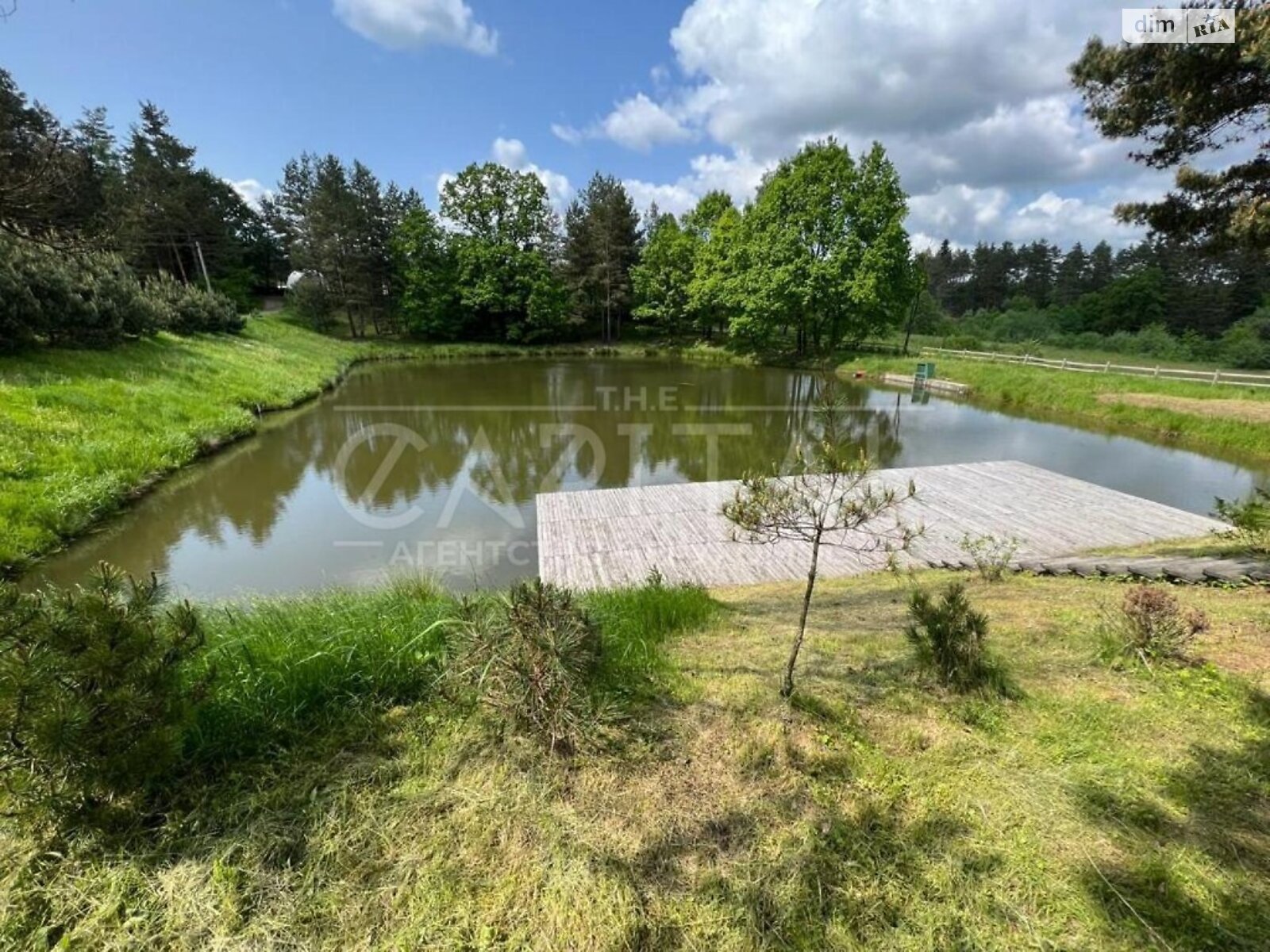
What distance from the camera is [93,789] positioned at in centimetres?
168

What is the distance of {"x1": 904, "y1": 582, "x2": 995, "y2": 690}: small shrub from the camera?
267cm

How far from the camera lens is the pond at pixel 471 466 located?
715 cm

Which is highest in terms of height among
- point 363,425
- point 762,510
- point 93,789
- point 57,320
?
point 57,320

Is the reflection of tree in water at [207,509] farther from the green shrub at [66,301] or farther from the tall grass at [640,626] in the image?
the tall grass at [640,626]

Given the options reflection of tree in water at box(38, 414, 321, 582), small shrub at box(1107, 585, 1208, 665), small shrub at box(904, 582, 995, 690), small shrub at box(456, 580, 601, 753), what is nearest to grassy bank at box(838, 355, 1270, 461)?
small shrub at box(1107, 585, 1208, 665)

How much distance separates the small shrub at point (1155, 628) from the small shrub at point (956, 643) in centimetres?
102

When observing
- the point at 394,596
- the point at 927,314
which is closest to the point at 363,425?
the point at 394,596

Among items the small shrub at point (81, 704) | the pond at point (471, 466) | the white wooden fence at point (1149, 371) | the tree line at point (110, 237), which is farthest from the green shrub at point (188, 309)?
the white wooden fence at point (1149, 371)

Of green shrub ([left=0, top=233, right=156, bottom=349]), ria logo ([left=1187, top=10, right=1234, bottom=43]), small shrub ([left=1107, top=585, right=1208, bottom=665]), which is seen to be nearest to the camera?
small shrub ([left=1107, top=585, right=1208, bottom=665])

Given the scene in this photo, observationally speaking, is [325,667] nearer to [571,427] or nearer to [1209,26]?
[1209,26]

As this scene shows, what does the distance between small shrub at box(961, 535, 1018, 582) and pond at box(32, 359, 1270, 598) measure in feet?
10.5

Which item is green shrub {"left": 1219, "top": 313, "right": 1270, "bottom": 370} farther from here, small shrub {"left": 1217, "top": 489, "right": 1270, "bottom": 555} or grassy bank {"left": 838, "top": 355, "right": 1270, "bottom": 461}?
small shrub {"left": 1217, "top": 489, "right": 1270, "bottom": 555}

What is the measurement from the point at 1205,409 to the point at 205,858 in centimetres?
2175

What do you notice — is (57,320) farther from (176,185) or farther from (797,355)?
(797,355)
